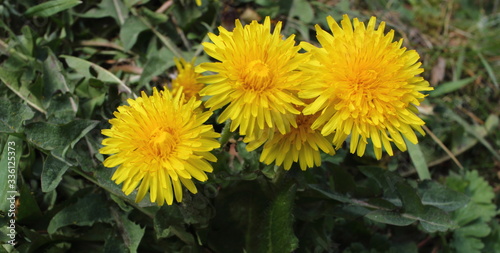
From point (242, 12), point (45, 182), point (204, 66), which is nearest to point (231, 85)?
point (204, 66)

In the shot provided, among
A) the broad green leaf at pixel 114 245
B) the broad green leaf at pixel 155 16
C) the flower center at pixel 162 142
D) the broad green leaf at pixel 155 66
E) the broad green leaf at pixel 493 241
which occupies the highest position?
the broad green leaf at pixel 155 16

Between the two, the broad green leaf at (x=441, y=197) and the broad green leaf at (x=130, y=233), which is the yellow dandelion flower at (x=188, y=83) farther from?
the broad green leaf at (x=441, y=197)

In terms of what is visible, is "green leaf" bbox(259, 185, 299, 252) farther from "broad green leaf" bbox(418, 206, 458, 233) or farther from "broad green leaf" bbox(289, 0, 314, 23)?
"broad green leaf" bbox(289, 0, 314, 23)

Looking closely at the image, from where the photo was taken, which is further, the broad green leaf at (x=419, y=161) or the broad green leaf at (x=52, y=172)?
the broad green leaf at (x=419, y=161)

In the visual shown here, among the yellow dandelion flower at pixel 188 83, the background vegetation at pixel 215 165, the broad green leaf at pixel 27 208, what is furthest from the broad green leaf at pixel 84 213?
the yellow dandelion flower at pixel 188 83

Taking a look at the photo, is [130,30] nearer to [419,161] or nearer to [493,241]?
[419,161]

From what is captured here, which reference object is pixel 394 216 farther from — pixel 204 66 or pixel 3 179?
pixel 3 179
